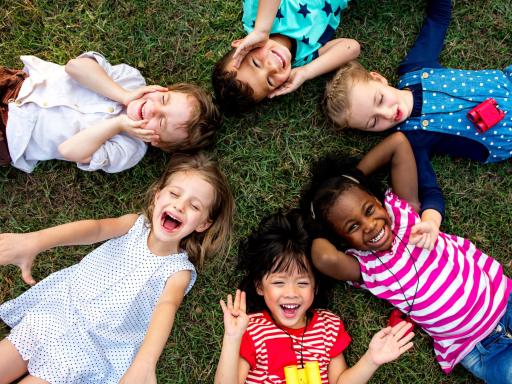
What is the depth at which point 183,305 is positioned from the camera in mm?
3002

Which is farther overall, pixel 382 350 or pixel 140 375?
pixel 382 350

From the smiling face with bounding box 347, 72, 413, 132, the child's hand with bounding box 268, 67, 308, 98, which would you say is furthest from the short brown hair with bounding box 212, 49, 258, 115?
the smiling face with bounding box 347, 72, 413, 132

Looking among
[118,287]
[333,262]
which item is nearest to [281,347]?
[333,262]

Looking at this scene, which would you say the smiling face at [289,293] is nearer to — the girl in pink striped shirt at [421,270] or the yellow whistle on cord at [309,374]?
the girl in pink striped shirt at [421,270]

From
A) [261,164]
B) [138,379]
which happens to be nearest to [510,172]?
[261,164]

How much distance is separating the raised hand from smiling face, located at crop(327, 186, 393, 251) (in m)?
0.17

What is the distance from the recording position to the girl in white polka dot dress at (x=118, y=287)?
2.62m

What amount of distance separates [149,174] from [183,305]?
77 centimetres

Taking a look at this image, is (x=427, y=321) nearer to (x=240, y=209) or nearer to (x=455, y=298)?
(x=455, y=298)

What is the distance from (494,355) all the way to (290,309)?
112 centimetres

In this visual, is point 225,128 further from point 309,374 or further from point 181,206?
point 309,374

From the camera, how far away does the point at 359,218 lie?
2.55m

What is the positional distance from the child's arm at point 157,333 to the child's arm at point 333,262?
68 centimetres

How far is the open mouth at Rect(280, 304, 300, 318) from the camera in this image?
2.70 meters
